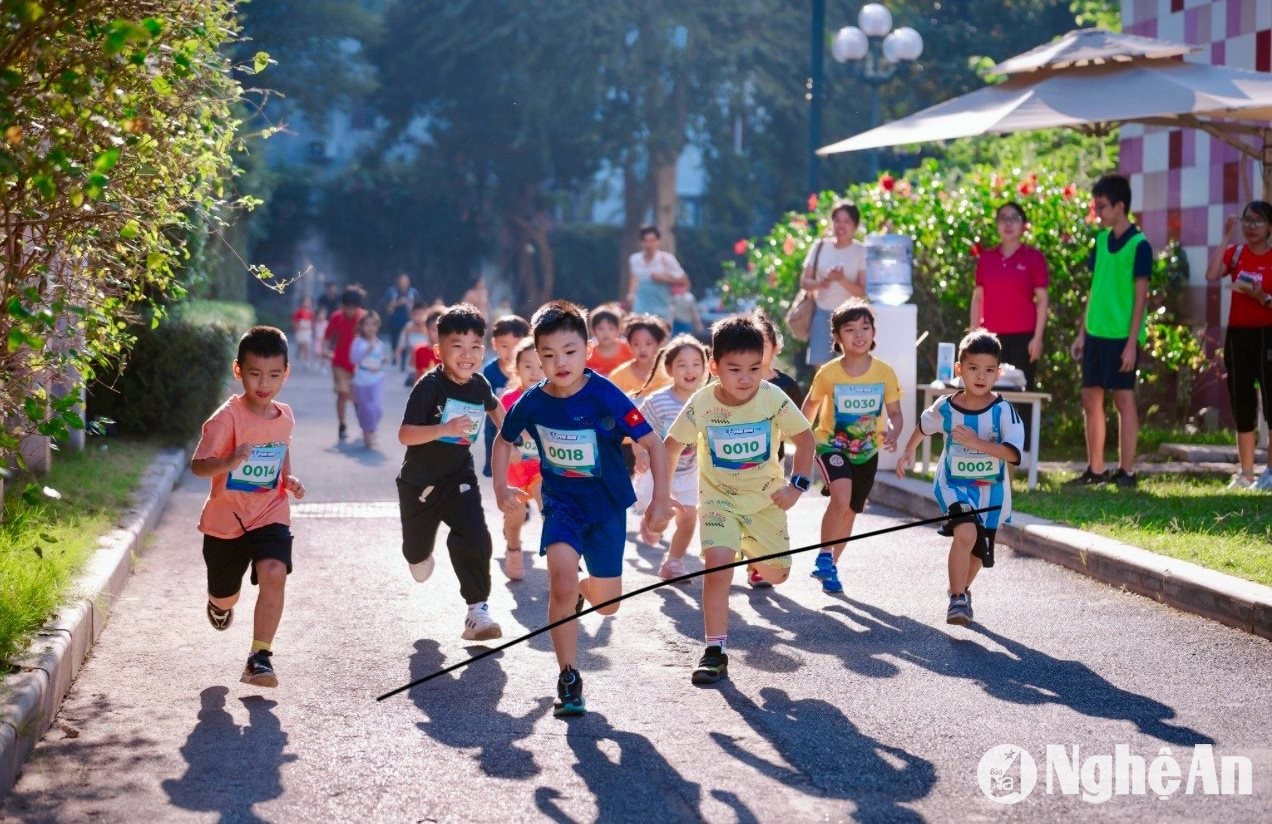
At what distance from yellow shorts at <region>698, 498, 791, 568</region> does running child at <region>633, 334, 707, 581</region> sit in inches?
71.9

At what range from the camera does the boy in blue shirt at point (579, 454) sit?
6406 millimetres

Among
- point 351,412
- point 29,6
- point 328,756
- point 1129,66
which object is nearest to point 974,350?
point 328,756

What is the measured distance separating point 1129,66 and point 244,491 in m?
7.95

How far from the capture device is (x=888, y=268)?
45.0 feet

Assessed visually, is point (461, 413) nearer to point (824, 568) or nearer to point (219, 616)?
point (219, 616)

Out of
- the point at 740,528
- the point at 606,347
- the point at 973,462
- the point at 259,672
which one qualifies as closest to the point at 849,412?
the point at 973,462

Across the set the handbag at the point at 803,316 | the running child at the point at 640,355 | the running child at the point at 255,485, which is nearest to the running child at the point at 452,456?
the running child at the point at 255,485

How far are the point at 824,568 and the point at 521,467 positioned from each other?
6.18 feet

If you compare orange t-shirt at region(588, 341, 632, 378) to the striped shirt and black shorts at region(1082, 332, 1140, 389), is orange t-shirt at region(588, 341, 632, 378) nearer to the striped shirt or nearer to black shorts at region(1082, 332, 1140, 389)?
black shorts at region(1082, 332, 1140, 389)

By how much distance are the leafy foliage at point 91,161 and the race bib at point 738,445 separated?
2066 millimetres

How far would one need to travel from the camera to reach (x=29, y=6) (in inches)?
173

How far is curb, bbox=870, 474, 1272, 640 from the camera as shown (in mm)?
7441

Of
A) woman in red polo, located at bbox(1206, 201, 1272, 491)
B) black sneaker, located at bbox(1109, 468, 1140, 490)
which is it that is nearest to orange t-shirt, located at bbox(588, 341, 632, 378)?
black sneaker, located at bbox(1109, 468, 1140, 490)

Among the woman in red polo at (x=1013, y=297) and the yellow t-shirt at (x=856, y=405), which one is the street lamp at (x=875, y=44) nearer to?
the woman in red polo at (x=1013, y=297)
